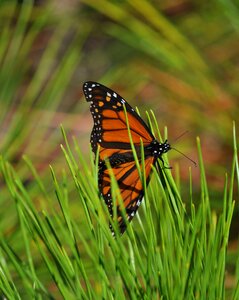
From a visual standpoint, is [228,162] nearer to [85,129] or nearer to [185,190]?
[185,190]

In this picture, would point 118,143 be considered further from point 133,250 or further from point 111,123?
point 133,250

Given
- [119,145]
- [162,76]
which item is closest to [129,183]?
[119,145]

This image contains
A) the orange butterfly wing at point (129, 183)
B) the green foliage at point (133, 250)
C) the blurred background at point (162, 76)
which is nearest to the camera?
the green foliage at point (133, 250)

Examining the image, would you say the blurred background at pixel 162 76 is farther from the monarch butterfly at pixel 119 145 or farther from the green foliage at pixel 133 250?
the green foliage at pixel 133 250

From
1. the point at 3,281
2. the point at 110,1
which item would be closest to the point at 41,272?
the point at 3,281

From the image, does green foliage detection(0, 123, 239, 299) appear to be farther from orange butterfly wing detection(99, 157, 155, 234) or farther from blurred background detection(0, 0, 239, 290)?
blurred background detection(0, 0, 239, 290)

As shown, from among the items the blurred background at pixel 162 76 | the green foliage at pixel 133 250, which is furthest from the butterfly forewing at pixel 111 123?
the blurred background at pixel 162 76

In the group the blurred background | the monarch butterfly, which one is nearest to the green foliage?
the monarch butterfly

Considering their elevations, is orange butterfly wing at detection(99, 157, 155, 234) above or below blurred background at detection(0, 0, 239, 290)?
below
